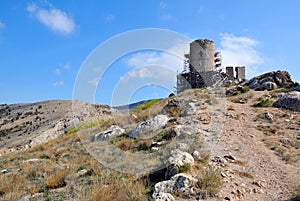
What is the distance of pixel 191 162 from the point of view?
254 inches

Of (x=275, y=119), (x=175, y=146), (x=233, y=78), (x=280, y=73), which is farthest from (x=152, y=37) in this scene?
(x=233, y=78)

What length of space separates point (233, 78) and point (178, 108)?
22475mm

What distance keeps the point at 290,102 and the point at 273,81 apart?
25.4 feet

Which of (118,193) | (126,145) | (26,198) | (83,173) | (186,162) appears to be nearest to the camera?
(118,193)

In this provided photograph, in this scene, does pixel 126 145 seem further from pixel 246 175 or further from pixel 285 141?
pixel 285 141

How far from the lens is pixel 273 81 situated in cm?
2212

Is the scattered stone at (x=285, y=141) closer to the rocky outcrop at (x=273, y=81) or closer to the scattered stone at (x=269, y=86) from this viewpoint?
the scattered stone at (x=269, y=86)

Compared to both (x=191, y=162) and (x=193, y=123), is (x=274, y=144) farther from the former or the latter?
(x=191, y=162)

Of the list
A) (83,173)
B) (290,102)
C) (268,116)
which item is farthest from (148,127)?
(290,102)

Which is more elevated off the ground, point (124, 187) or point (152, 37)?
point (152, 37)

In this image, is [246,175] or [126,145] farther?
[126,145]

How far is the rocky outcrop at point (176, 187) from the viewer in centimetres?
496

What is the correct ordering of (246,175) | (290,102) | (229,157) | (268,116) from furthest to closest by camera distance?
(290,102) < (268,116) < (229,157) < (246,175)

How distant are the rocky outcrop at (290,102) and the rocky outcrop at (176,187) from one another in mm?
11426
